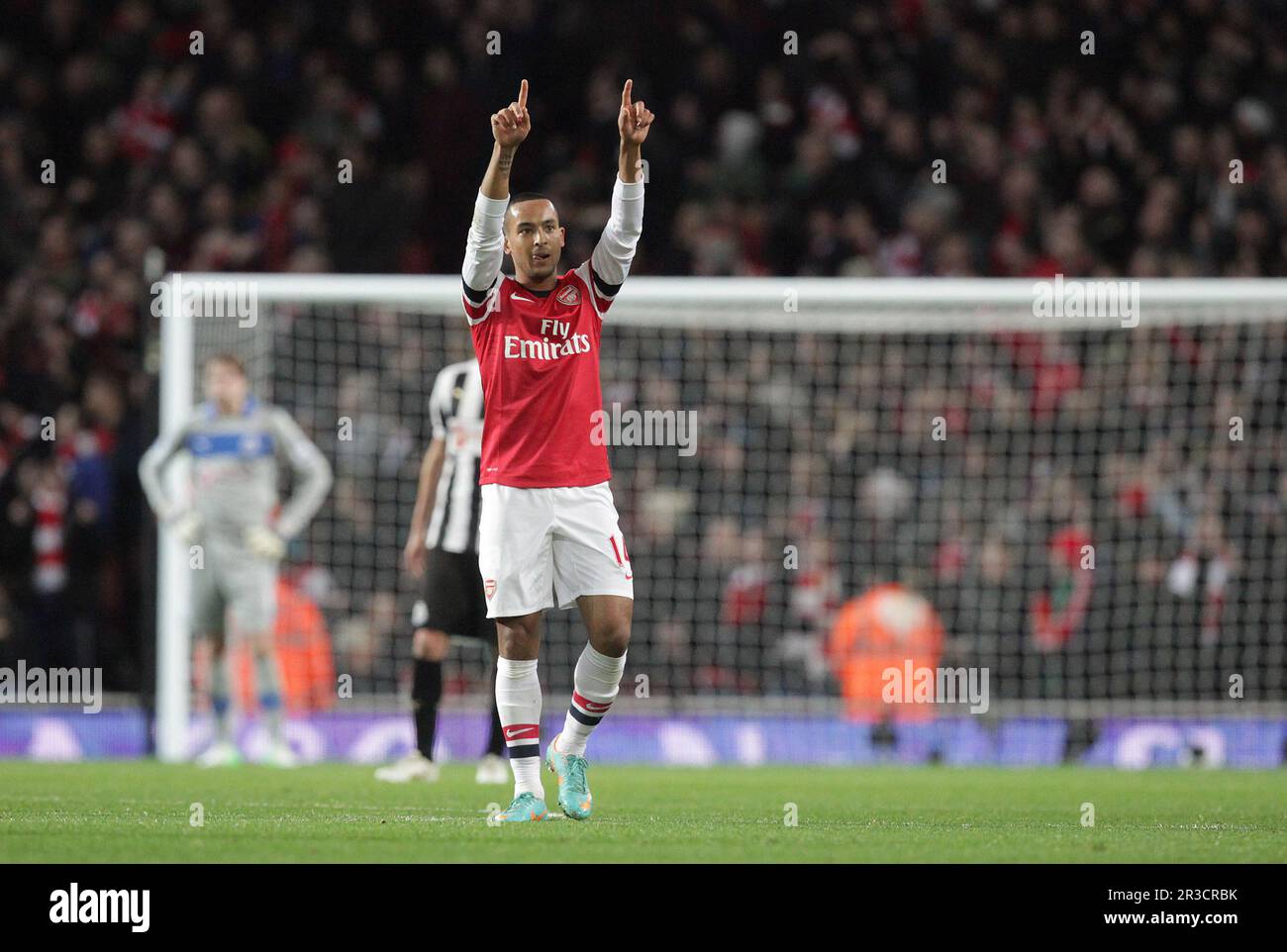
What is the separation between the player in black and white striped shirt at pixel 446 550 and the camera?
9625 millimetres

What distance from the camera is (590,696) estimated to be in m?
7.10

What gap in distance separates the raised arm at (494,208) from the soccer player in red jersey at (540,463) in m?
0.02

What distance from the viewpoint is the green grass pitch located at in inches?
231

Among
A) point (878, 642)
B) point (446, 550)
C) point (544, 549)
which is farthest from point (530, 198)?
point (878, 642)

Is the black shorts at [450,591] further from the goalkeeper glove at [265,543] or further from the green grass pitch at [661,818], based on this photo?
the goalkeeper glove at [265,543]

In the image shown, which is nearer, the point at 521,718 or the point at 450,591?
the point at 521,718

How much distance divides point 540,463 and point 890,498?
26.1ft

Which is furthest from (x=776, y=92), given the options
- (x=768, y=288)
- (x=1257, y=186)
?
(x=768, y=288)

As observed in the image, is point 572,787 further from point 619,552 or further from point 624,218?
point 624,218

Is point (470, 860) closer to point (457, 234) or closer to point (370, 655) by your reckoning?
point (370, 655)

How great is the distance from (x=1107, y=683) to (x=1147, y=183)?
5760 mm

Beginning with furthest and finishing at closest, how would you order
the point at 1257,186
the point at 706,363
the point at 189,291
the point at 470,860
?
the point at 1257,186 < the point at 706,363 < the point at 189,291 < the point at 470,860

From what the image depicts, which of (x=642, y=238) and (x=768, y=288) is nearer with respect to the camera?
(x=768, y=288)

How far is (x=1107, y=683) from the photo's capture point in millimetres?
13758
